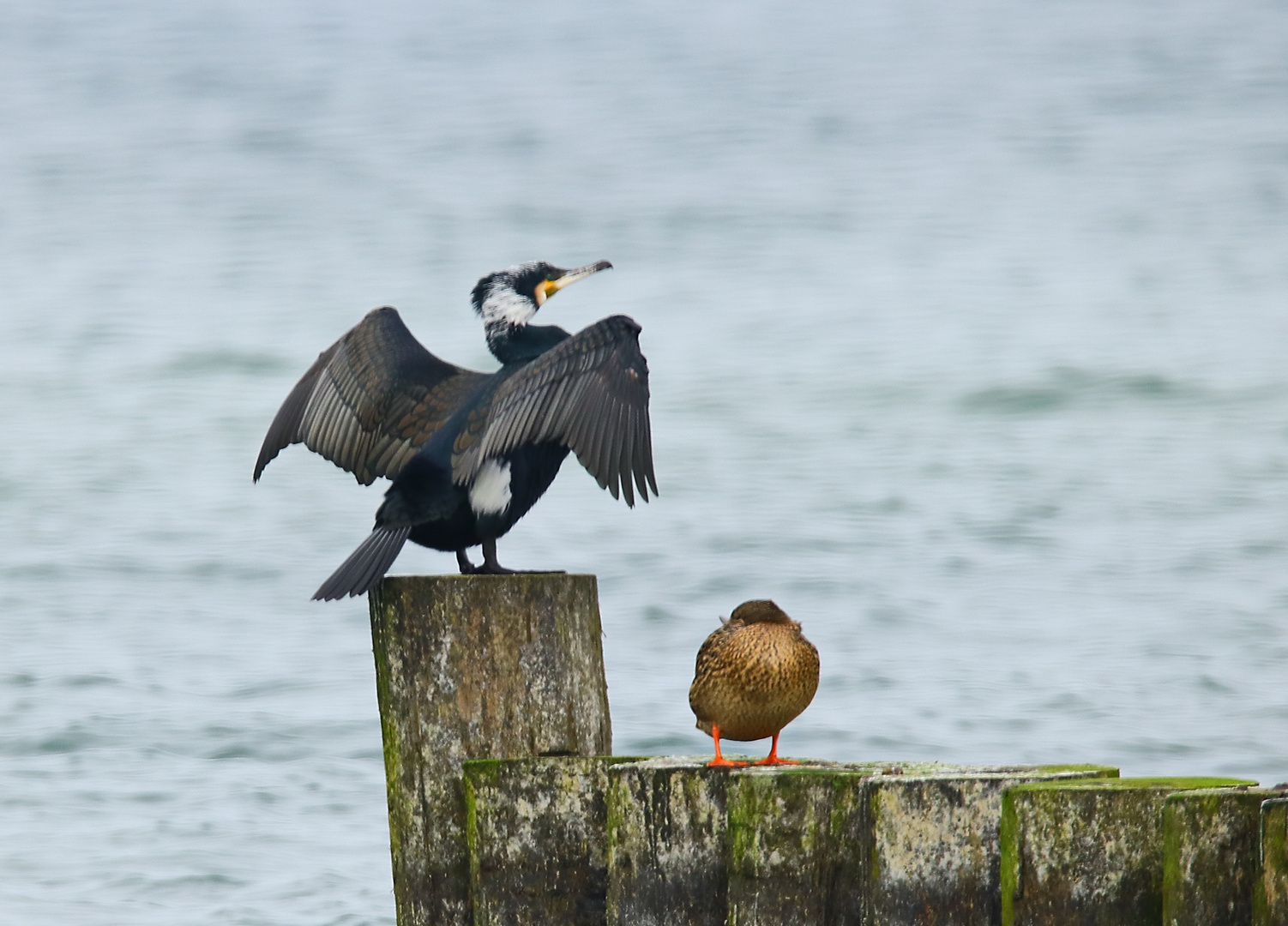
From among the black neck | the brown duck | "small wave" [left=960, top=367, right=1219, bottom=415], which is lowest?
the brown duck

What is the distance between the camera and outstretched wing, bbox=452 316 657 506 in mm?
4922

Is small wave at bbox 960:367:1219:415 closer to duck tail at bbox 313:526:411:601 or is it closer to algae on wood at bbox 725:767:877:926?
duck tail at bbox 313:526:411:601

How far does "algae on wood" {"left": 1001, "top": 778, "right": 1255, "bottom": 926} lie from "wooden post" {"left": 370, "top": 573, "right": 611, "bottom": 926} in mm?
1342

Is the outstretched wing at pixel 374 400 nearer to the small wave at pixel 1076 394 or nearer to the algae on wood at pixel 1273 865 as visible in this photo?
the algae on wood at pixel 1273 865

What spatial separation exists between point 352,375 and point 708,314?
52.3 ft

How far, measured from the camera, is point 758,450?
17.7 metres

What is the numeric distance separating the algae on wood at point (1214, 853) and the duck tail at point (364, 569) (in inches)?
79.9

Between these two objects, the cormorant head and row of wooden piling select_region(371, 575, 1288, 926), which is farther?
the cormorant head

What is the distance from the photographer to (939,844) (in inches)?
144

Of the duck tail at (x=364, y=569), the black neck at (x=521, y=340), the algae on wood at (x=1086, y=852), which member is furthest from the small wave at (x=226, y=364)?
the algae on wood at (x=1086, y=852)

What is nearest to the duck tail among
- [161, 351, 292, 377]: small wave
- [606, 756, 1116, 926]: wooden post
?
[606, 756, 1116, 926]: wooden post

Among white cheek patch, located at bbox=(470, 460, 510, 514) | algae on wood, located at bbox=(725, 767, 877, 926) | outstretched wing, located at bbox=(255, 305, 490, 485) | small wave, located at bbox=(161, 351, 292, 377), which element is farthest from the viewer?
small wave, located at bbox=(161, 351, 292, 377)

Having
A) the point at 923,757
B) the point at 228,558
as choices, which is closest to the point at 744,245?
the point at 228,558

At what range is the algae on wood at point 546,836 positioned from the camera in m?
4.32
